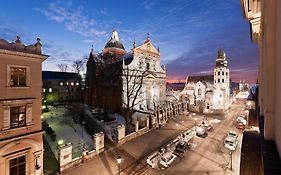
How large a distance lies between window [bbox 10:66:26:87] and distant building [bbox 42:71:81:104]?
1528 inches

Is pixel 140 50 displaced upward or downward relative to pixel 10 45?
upward

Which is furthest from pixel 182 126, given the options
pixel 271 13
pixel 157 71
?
pixel 271 13

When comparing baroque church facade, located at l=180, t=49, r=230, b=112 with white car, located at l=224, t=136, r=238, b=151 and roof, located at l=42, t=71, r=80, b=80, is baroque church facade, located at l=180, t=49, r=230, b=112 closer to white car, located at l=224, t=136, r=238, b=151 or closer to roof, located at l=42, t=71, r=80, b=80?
white car, located at l=224, t=136, r=238, b=151

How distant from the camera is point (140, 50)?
37.3 m

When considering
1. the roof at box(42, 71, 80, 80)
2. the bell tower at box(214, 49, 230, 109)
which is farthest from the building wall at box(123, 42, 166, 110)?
the roof at box(42, 71, 80, 80)

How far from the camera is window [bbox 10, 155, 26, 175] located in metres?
12.3

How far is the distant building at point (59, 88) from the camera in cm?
5447

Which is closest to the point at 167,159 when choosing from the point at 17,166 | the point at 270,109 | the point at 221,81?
the point at 17,166

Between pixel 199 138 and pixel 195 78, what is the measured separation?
3698 cm

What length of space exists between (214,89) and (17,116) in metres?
50.4

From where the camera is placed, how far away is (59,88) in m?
57.8

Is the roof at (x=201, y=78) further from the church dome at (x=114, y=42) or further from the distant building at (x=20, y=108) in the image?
the distant building at (x=20, y=108)

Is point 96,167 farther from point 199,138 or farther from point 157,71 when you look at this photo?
point 157,71

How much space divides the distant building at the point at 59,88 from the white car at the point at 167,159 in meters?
40.4
